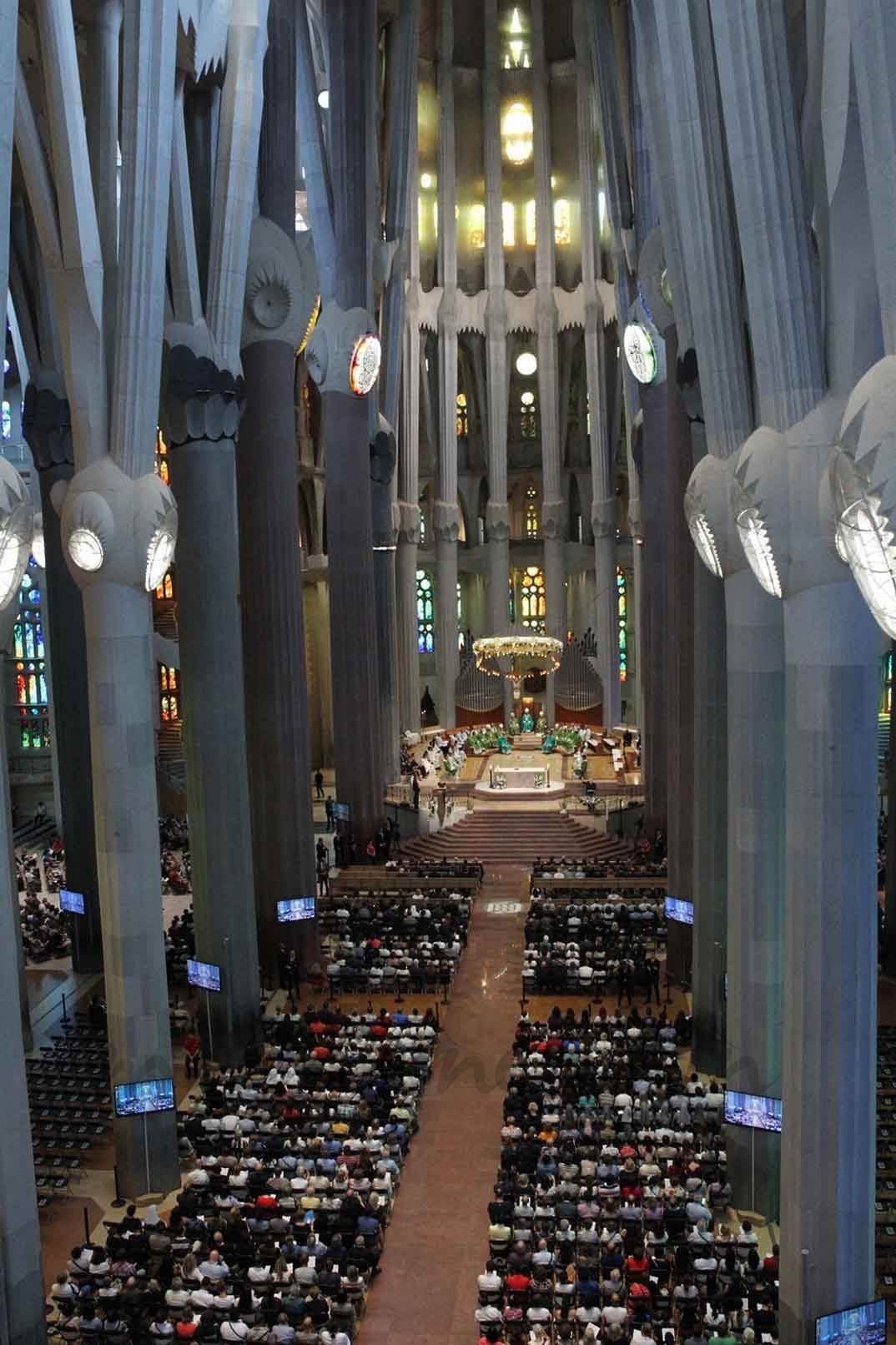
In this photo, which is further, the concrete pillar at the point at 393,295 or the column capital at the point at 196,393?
the concrete pillar at the point at 393,295

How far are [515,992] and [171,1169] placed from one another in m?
8.37

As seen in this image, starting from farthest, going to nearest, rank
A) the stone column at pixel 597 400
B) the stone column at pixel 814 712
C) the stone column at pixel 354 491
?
the stone column at pixel 597 400
the stone column at pixel 354 491
the stone column at pixel 814 712

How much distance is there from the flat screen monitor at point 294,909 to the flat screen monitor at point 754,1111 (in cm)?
1110

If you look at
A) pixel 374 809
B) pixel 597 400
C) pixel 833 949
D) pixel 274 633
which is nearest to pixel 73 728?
pixel 274 633

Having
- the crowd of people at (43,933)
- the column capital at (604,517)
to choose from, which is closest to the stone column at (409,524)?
the column capital at (604,517)

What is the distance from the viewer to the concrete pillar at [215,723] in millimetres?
19375

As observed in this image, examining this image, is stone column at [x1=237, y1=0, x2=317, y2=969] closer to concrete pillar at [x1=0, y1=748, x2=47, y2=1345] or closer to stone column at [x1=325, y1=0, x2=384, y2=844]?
stone column at [x1=325, y1=0, x2=384, y2=844]

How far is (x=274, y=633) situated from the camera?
2344 cm

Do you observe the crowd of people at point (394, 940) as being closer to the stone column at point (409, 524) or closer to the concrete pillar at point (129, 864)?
the concrete pillar at point (129, 864)

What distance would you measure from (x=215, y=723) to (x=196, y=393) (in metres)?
5.52

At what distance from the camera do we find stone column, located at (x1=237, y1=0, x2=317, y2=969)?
74.9 feet

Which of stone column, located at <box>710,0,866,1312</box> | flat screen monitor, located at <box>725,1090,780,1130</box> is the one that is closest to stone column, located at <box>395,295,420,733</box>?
flat screen monitor, located at <box>725,1090,780,1130</box>

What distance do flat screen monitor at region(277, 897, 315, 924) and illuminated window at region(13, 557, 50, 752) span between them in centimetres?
2104

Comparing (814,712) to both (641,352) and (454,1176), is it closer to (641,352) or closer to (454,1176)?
(454,1176)
